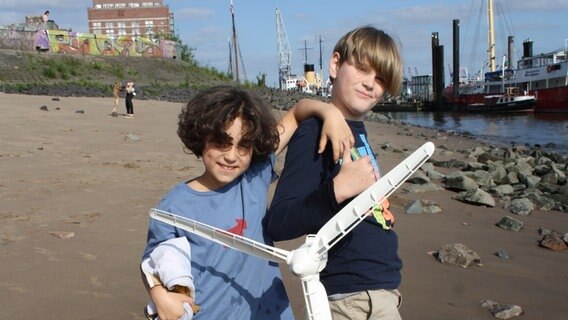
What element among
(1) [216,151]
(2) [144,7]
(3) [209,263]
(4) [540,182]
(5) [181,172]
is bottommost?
(4) [540,182]

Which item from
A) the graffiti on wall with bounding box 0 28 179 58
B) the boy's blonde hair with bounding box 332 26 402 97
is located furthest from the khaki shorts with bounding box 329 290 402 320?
the graffiti on wall with bounding box 0 28 179 58

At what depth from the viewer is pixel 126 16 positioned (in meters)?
111

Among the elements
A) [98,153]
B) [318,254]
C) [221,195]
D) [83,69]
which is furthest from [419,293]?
[83,69]

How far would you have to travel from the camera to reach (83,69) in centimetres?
3053

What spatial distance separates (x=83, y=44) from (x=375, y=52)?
35.9 metres

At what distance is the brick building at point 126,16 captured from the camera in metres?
109

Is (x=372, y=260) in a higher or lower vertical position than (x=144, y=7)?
lower

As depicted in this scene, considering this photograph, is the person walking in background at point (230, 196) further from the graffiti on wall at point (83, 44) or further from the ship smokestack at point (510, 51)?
the ship smokestack at point (510, 51)

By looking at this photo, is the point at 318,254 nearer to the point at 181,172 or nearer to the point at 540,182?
the point at 181,172

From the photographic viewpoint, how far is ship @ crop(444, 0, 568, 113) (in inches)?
1767

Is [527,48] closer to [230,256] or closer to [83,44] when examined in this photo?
[83,44]

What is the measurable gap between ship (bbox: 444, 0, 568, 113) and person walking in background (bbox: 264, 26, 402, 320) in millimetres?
45607

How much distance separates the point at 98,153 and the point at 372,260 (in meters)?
7.22

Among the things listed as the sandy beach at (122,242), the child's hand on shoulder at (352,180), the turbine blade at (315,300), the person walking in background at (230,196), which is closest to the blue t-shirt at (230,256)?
the person walking in background at (230,196)
